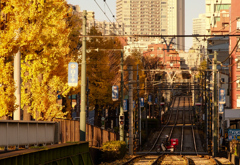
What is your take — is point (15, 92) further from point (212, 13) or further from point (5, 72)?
point (212, 13)

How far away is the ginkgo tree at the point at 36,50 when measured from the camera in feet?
74.8

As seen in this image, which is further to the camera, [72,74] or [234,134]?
[234,134]

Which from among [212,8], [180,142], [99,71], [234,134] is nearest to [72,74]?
[234,134]

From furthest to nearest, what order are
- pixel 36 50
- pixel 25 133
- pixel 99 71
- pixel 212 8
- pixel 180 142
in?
pixel 212 8 → pixel 180 142 → pixel 99 71 → pixel 36 50 → pixel 25 133

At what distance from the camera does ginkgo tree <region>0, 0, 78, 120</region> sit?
22797mm

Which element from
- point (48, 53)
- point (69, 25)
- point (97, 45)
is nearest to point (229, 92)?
point (97, 45)

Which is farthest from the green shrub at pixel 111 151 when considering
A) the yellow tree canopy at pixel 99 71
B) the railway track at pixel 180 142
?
the yellow tree canopy at pixel 99 71

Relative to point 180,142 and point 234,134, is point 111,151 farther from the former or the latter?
point 180,142

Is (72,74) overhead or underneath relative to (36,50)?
underneath

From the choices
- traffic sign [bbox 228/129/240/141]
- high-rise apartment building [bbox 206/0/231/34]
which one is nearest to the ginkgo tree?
traffic sign [bbox 228/129/240/141]

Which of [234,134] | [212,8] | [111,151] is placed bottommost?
[111,151]

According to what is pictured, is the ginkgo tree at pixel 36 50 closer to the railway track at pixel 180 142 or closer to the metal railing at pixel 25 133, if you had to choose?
the metal railing at pixel 25 133

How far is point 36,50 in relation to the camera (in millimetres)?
26484

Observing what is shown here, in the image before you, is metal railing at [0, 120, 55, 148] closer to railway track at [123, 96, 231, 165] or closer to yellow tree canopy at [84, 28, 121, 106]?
railway track at [123, 96, 231, 165]
